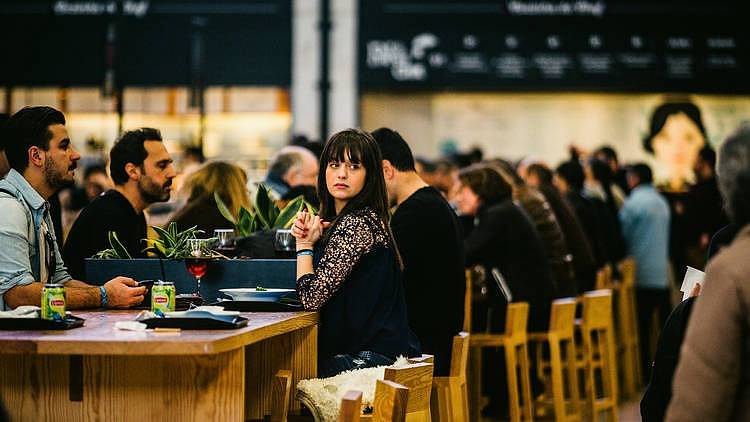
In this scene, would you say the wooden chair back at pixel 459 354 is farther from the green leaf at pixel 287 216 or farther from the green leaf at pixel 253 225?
the green leaf at pixel 253 225

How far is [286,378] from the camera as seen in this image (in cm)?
414

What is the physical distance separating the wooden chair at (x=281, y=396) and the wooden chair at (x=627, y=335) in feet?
18.9

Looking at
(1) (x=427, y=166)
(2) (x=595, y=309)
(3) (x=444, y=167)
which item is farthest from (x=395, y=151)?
(3) (x=444, y=167)

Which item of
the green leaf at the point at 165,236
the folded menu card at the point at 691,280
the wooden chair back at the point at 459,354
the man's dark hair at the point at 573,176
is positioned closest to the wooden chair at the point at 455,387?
the wooden chair back at the point at 459,354

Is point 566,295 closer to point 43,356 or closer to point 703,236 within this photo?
point 703,236

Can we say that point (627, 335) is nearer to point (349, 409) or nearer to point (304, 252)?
point (304, 252)

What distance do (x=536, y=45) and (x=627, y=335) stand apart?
487 cm

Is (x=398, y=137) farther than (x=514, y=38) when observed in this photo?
No

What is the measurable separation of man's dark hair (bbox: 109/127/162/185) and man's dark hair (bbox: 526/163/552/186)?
12.9ft

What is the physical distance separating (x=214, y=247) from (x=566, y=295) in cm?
411

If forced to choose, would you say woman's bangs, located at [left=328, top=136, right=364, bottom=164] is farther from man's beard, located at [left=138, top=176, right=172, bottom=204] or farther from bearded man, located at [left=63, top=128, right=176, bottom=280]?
man's beard, located at [left=138, top=176, right=172, bottom=204]

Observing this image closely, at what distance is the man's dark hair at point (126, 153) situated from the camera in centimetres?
593

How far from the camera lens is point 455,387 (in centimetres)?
504

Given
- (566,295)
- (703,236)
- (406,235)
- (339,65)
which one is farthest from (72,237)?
(339,65)
